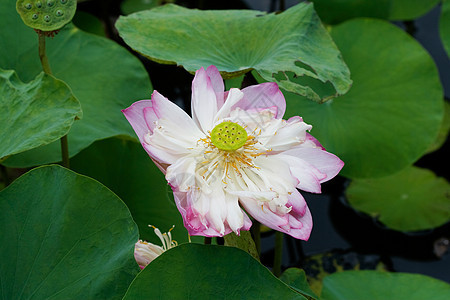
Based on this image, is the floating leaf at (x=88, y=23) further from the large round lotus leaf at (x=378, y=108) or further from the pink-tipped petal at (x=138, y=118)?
the pink-tipped petal at (x=138, y=118)

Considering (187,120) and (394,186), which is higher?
(187,120)

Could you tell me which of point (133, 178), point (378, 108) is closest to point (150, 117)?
point (133, 178)

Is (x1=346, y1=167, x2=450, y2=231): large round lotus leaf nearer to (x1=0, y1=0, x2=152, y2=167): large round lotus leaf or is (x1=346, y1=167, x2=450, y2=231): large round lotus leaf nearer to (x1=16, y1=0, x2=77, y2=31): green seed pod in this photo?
(x1=0, y1=0, x2=152, y2=167): large round lotus leaf

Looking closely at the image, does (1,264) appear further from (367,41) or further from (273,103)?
(367,41)

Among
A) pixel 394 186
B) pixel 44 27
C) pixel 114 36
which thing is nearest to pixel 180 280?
pixel 44 27

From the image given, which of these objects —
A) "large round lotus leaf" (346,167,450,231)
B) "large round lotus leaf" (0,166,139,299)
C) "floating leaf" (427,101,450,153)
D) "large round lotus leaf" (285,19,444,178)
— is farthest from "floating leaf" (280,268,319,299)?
"floating leaf" (427,101,450,153)
